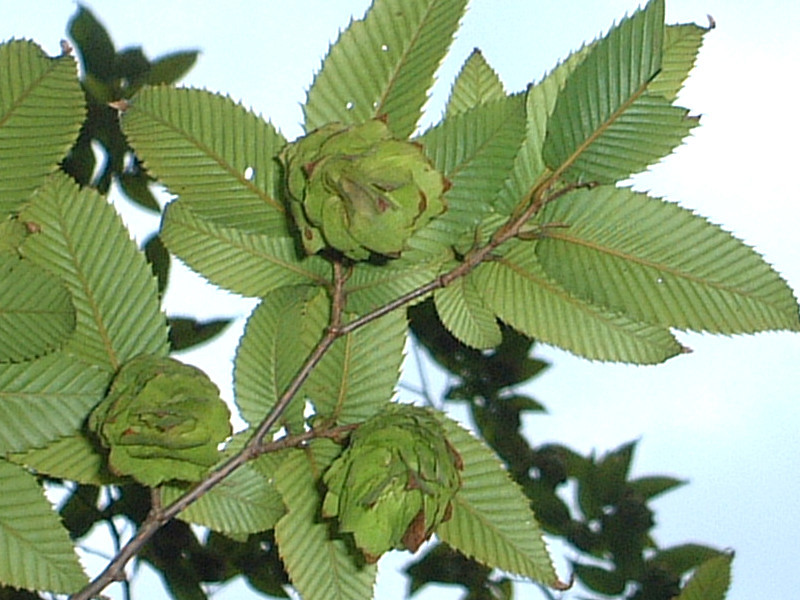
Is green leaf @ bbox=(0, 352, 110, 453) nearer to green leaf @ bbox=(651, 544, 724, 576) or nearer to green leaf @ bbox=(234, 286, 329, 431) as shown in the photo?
green leaf @ bbox=(234, 286, 329, 431)

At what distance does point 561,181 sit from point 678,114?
92mm

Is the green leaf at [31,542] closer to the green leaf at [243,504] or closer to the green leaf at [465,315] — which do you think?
the green leaf at [243,504]

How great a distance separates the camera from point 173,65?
1.69 meters

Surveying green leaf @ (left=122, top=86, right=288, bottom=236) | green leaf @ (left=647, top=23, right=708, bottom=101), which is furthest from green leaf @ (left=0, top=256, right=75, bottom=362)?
green leaf @ (left=647, top=23, right=708, bottom=101)

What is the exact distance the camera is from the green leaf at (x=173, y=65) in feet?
5.52

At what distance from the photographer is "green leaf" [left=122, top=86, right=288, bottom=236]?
0.74 meters

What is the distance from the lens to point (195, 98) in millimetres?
745

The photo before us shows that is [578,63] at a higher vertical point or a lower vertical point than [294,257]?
higher

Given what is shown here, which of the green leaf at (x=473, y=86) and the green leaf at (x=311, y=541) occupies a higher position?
the green leaf at (x=473, y=86)

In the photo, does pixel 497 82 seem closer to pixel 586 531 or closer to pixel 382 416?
pixel 382 416

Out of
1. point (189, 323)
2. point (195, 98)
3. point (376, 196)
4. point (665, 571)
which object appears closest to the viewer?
point (376, 196)

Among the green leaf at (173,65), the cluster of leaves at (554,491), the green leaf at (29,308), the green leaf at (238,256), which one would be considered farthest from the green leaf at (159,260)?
the green leaf at (29,308)

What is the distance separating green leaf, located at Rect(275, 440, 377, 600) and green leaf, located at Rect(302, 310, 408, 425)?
0.03 meters

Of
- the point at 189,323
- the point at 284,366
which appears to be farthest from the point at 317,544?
the point at 189,323
